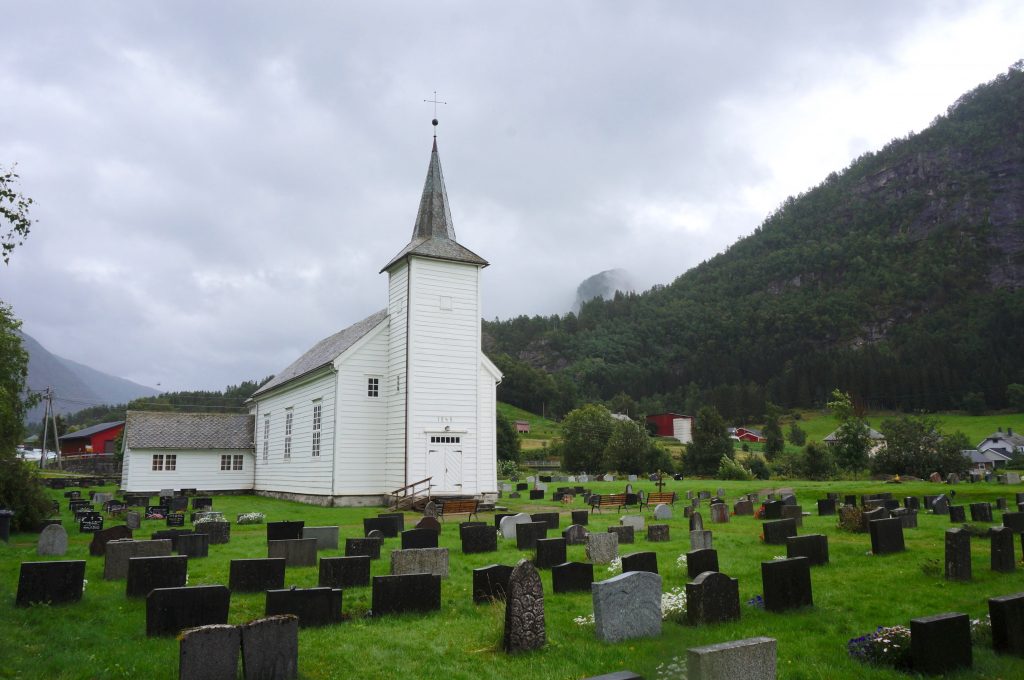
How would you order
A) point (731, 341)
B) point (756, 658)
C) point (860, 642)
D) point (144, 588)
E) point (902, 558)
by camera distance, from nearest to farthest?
point (756, 658) → point (860, 642) → point (144, 588) → point (902, 558) → point (731, 341)

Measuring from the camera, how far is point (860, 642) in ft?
24.3

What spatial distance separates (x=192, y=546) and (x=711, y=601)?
35.0 ft

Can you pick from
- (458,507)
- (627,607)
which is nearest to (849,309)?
(458,507)

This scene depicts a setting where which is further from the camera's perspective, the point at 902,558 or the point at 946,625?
the point at 902,558

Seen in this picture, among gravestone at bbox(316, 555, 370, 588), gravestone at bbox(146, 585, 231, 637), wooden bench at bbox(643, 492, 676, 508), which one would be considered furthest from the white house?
gravestone at bbox(146, 585, 231, 637)

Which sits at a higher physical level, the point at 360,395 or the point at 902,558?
the point at 360,395

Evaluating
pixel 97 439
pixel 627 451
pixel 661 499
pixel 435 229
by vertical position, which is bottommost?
pixel 661 499

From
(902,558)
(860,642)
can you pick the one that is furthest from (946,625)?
(902,558)

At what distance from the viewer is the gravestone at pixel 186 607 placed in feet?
26.4

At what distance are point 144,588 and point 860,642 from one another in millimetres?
9267

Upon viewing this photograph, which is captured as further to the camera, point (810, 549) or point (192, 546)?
point (192, 546)

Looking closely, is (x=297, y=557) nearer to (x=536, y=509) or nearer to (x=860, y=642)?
(x=860, y=642)

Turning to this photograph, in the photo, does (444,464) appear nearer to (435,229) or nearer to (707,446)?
(435,229)

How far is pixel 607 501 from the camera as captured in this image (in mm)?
27766
